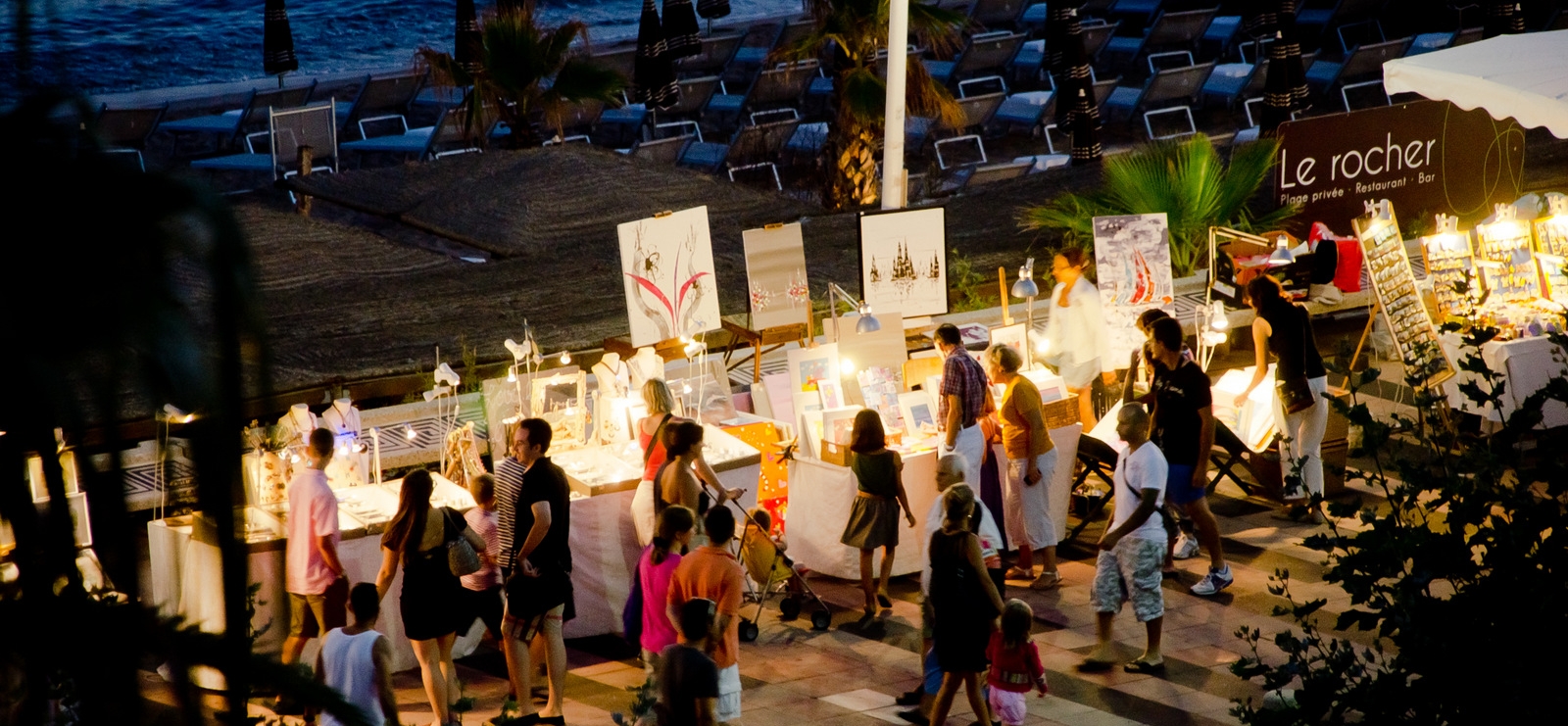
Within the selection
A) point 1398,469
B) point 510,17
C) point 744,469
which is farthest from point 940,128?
point 1398,469

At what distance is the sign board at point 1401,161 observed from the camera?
1198 centimetres

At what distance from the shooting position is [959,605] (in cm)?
635

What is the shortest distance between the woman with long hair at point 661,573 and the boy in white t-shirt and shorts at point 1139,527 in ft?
6.28

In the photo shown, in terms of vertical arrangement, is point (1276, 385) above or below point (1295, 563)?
above

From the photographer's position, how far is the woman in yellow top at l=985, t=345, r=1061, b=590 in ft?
27.0

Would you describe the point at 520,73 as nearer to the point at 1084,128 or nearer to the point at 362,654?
the point at 1084,128

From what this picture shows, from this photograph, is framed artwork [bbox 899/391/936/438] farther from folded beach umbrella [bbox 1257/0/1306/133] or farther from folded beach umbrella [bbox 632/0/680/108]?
folded beach umbrella [bbox 632/0/680/108]

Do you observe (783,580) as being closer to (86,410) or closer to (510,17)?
(86,410)

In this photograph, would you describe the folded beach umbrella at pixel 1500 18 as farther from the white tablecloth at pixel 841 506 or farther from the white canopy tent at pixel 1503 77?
the white tablecloth at pixel 841 506

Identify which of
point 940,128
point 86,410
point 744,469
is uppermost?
point 940,128

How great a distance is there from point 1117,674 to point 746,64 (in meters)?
15.6

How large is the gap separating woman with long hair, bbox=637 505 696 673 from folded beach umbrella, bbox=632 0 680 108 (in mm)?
9711

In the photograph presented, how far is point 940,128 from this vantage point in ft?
63.4

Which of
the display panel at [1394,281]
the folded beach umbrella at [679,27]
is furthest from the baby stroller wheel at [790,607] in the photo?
the folded beach umbrella at [679,27]
